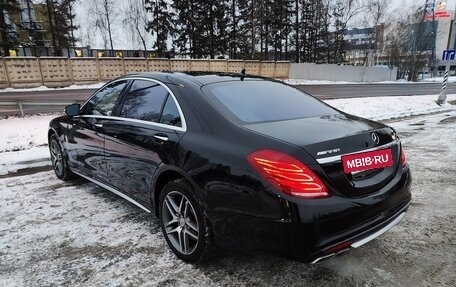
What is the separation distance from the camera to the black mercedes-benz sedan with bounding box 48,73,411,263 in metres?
2.29

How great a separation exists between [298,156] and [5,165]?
Answer: 540 cm

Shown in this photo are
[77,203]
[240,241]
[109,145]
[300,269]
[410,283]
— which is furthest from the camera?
[77,203]

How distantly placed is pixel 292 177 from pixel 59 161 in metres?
4.03

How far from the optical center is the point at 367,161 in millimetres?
2521

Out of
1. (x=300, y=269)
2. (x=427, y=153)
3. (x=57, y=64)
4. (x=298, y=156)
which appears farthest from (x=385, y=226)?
(x=57, y=64)

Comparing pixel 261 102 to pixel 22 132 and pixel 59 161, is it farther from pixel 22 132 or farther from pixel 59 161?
pixel 22 132

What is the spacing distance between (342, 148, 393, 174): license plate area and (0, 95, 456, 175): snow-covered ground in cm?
542

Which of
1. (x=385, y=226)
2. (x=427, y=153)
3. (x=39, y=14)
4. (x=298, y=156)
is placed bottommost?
(x=427, y=153)

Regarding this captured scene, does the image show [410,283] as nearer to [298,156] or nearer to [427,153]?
[298,156]

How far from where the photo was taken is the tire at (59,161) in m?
5.02

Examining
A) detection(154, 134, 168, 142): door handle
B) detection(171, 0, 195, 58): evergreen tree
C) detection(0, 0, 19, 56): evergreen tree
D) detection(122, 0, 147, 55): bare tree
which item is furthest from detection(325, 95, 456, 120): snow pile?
detection(122, 0, 147, 55): bare tree

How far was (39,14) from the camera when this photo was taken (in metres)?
41.5

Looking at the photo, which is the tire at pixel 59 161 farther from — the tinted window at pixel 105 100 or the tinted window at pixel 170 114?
the tinted window at pixel 170 114

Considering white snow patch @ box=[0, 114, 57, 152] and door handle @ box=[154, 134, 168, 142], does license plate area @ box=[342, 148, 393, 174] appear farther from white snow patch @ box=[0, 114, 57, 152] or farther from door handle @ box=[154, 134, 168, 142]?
white snow patch @ box=[0, 114, 57, 152]
